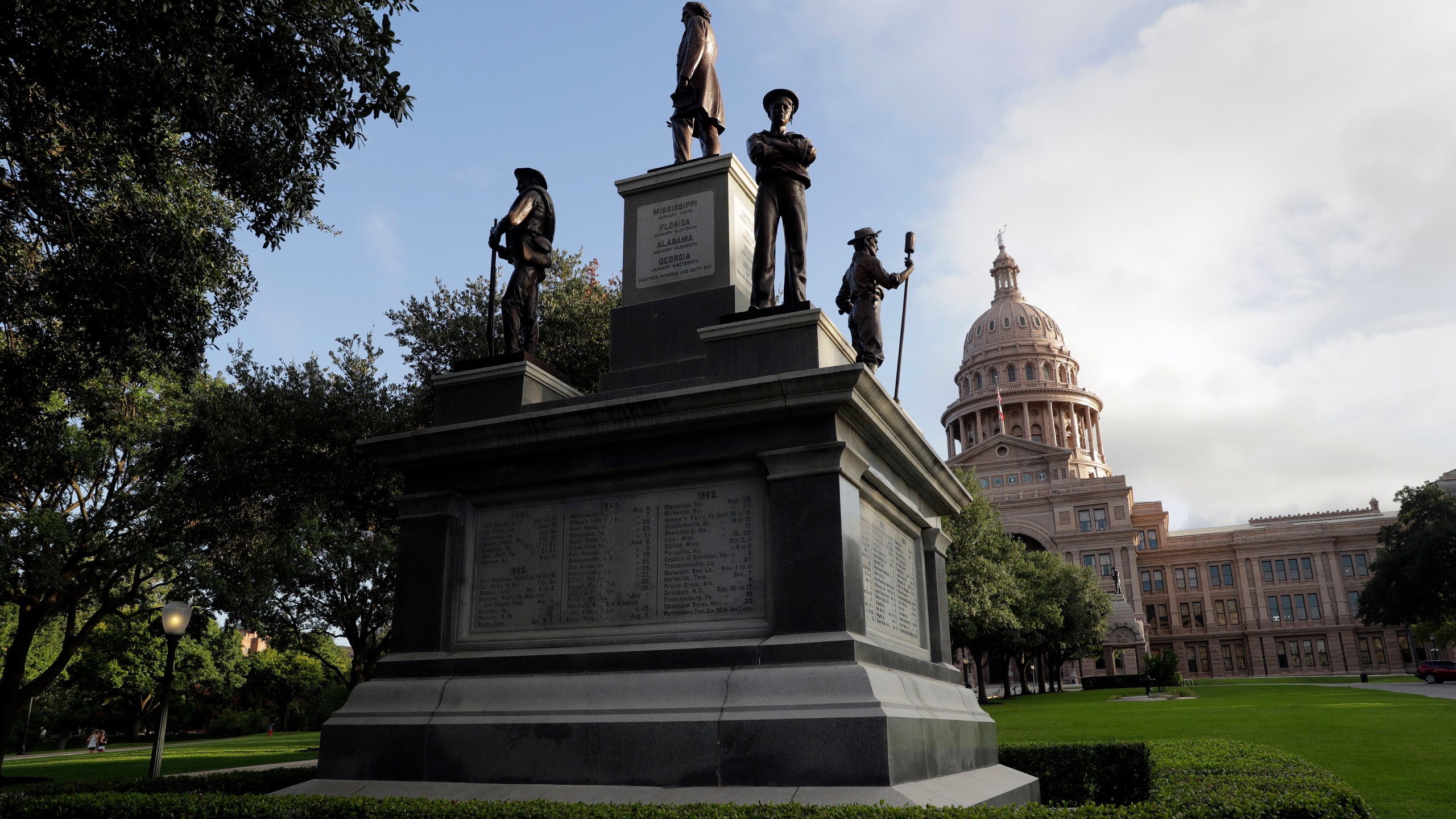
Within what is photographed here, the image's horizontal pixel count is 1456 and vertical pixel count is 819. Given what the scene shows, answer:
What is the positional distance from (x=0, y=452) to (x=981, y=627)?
42.1 m

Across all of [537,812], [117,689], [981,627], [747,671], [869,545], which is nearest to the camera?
[537,812]

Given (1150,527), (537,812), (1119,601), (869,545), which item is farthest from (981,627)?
(1150,527)

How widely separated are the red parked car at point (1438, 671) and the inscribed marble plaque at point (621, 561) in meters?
62.1

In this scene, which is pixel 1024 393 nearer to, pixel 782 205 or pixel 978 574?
pixel 978 574

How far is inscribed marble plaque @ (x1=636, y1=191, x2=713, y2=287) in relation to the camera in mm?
10680

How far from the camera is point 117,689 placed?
5028 cm

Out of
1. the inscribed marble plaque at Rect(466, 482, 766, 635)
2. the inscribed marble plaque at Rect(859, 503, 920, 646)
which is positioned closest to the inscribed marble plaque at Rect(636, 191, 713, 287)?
the inscribed marble plaque at Rect(466, 482, 766, 635)

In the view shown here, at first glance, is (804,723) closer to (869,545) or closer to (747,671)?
(747,671)

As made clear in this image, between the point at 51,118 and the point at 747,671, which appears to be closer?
the point at 747,671

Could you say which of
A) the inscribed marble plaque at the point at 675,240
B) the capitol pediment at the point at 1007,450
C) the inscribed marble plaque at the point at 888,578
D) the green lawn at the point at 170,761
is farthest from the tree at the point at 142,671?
the capitol pediment at the point at 1007,450

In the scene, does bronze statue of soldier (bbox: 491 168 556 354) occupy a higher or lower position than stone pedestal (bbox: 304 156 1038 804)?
higher

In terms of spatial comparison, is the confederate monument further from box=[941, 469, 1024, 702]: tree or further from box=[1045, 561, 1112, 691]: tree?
box=[1045, 561, 1112, 691]: tree

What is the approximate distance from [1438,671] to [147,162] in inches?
2637

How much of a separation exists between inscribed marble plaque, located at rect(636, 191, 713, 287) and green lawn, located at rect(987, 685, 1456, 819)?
30.9 ft
